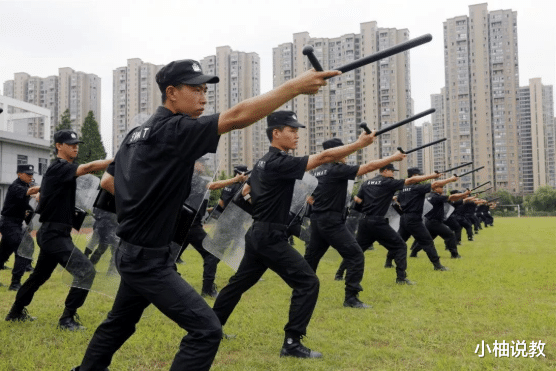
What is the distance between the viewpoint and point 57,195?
529 centimetres

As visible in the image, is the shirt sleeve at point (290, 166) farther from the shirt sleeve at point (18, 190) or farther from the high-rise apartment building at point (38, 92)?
the high-rise apartment building at point (38, 92)

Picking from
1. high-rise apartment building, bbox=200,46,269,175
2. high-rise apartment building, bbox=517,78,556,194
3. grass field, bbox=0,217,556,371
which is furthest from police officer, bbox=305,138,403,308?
high-rise apartment building, bbox=517,78,556,194

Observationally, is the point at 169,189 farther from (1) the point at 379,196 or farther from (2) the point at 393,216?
(2) the point at 393,216

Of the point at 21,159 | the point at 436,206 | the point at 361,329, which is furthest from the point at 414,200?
the point at 21,159

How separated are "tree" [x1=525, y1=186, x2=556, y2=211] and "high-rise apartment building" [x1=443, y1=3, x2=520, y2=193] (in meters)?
9.21

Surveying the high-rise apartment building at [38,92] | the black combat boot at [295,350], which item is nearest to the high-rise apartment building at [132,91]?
the high-rise apartment building at [38,92]

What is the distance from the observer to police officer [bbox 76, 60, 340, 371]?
97.9 inches

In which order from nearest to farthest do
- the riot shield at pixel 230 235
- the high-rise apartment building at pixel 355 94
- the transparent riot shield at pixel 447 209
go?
the riot shield at pixel 230 235 < the transparent riot shield at pixel 447 209 < the high-rise apartment building at pixel 355 94

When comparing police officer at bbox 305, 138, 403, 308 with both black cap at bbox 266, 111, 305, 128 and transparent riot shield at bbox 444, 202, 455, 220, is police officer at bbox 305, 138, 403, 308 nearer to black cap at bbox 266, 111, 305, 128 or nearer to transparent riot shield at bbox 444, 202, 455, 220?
black cap at bbox 266, 111, 305, 128

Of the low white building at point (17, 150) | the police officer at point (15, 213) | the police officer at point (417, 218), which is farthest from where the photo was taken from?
the low white building at point (17, 150)

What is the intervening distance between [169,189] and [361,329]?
3.51 meters

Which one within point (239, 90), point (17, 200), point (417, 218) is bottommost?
point (417, 218)

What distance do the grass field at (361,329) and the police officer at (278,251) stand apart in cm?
38

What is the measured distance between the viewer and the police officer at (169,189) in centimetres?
249
